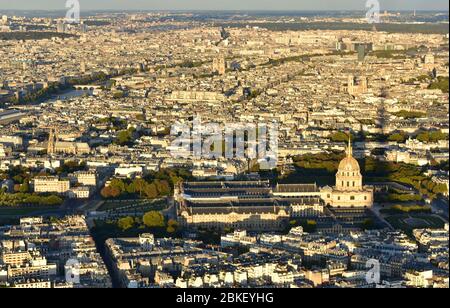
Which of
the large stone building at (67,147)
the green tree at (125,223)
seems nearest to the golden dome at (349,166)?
the green tree at (125,223)

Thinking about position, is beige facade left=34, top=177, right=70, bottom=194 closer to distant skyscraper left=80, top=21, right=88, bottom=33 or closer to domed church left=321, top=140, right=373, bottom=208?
domed church left=321, top=140, right=373, bottom=208

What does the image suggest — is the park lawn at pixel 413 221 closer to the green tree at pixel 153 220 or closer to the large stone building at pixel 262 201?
the large stone building at pixel 262 201

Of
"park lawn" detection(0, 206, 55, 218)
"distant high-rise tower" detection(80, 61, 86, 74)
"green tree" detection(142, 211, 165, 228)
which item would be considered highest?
"green tree" detection(142, 211, 165, 228)

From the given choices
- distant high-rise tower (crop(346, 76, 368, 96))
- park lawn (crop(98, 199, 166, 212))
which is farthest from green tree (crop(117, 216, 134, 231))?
distant high-rise tower (crop(346, 76, 368, 96))

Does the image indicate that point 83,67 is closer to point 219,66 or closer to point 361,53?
point 219,66

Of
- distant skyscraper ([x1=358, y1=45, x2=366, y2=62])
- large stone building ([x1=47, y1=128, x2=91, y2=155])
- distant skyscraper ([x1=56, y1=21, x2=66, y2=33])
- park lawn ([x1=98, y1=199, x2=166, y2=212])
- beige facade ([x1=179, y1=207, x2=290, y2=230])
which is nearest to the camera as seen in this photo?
beige facade ([x1=179, y1=207, x2=290, y2=230])

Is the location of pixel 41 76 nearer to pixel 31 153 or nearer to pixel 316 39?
pixel 316 39
